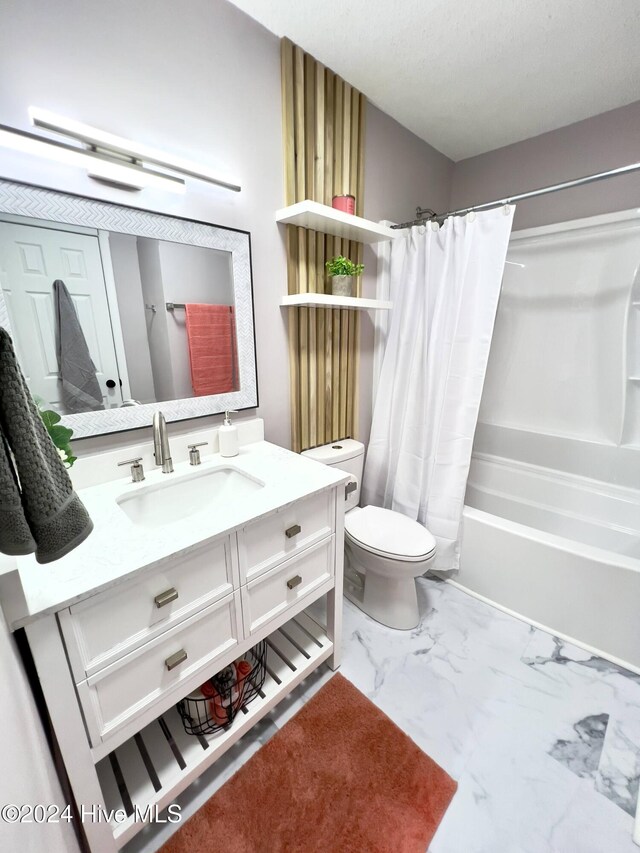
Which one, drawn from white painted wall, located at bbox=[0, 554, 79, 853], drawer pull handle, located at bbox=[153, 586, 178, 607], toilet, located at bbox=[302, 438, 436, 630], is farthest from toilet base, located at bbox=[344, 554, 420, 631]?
white painted wall, located at bbox=[0, 554, 79, 853]

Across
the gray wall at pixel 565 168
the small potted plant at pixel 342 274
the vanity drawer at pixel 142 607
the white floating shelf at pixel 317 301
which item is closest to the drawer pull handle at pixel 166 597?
the vanity drawer at pixel 142 607

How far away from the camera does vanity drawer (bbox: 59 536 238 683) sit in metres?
0.75

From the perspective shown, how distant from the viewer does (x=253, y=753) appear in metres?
1.17

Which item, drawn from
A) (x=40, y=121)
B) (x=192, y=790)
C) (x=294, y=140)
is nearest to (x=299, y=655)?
(x=192, y=790)

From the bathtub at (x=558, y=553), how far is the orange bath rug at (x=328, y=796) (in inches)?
33.4

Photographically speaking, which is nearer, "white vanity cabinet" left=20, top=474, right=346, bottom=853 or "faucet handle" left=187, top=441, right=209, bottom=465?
"white vanity cabinet" left=20, top=474, right=346, bottom=853

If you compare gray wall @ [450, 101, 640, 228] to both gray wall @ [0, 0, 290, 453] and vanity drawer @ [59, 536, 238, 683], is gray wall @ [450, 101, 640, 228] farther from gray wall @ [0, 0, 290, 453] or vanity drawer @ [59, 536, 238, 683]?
vanity drawer @ [59, 536, 238, 683]

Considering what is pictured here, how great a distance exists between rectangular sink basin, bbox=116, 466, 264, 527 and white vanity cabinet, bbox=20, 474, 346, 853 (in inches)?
8.3

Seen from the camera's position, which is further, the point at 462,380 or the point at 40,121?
the point at 462,380

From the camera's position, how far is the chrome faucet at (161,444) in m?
1.21

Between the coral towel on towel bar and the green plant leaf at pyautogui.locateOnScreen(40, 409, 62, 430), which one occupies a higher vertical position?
the coral towel on towel bar

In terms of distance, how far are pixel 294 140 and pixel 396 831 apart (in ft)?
7.80

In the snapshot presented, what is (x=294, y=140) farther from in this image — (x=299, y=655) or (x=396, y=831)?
(x=396, y=831)

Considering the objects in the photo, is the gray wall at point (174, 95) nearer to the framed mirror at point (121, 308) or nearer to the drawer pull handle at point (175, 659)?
the framed mirror at point (121, 308)
